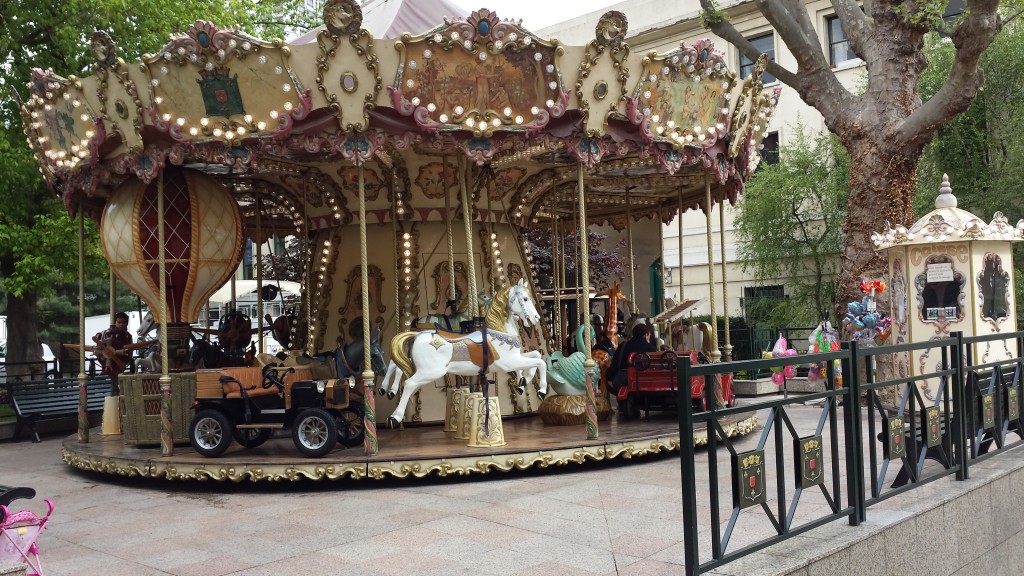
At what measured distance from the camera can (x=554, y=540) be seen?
673 cm

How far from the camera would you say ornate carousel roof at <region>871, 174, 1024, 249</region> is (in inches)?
462

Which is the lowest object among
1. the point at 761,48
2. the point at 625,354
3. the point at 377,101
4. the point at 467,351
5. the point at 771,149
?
the point at 625,354

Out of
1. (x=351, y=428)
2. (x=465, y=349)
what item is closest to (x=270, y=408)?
(x=351, y=428)

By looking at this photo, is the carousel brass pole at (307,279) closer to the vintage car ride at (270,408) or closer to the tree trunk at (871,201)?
the vintage car ride at (270,408)

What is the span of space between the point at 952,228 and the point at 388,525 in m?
8.71

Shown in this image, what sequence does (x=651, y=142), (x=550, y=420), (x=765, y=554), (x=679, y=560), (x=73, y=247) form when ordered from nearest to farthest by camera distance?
(x=765, y=554)
(x=679, y=560)
(x=651, y=142)
(x=550, y=420)
(x=73, y=247)

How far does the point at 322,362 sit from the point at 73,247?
9.03 meters

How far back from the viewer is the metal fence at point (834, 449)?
491cm

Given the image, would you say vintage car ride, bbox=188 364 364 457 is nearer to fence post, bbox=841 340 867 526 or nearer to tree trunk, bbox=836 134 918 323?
fence post, bbox=841 340 867 526

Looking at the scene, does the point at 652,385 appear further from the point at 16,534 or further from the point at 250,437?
the point at 16,534

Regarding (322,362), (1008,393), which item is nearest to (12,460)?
(322,362)

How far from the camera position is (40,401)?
15070mm

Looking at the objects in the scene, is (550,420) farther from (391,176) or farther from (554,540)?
(554,540)

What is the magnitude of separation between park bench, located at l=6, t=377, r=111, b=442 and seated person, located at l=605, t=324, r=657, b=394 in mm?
8550
